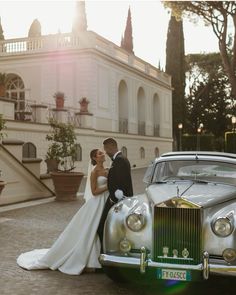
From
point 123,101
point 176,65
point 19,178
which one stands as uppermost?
point 176,65

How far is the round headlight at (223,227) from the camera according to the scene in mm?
5020

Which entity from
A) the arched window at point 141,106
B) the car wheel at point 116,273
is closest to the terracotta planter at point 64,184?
the car wheel at point 116,273

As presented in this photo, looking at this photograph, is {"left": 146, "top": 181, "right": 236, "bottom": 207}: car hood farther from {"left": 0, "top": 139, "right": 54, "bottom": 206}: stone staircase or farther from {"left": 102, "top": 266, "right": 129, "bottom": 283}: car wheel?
{"left": 0, "top": 139, "right": 54, "bottom": 206}: stone staircase

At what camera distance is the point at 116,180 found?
→ 20.9 ft

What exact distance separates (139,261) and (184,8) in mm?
23641

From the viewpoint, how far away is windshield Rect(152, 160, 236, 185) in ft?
21.6

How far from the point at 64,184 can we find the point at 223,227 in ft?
32.6

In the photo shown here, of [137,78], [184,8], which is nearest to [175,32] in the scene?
[137,78]

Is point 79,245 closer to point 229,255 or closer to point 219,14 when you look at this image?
point 229,255

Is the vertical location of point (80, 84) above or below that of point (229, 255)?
above

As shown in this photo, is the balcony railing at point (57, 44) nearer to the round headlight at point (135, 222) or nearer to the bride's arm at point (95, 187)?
the bride's arm at point (95, 187)

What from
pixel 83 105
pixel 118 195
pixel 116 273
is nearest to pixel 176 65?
pixel 83 105

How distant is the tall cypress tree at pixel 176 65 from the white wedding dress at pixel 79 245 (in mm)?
42522

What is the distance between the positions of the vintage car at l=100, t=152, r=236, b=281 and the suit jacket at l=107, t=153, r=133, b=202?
1.63ft
